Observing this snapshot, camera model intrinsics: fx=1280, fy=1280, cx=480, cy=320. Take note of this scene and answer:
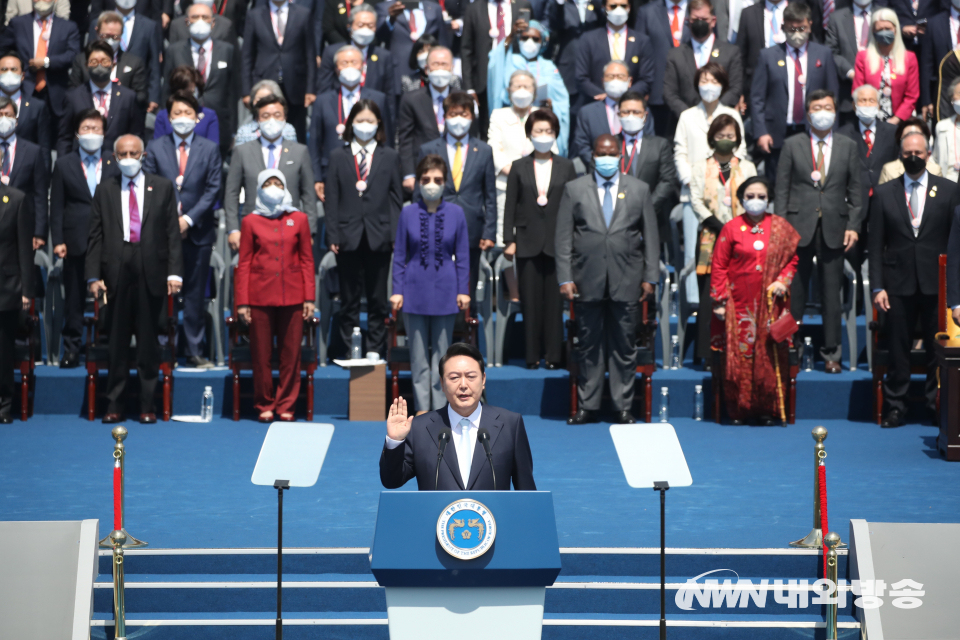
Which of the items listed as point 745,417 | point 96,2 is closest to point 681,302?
point 745,417

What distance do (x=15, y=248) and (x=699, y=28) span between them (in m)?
5.70

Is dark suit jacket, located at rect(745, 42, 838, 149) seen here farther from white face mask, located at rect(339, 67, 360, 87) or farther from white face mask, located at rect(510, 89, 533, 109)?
white face mask, located at rect(339, 67, 360, 87)

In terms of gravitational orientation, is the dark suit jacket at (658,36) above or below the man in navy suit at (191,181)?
above

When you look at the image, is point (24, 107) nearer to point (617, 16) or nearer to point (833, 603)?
point (617, 16)

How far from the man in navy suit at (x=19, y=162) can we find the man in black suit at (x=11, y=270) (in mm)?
839

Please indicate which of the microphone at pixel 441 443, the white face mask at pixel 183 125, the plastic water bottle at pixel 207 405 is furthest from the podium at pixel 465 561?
the white face mask at pixel 183 125

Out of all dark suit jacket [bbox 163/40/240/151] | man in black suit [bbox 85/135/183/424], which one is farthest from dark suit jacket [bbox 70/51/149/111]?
man in black suit [bbox 85/135/183/424]

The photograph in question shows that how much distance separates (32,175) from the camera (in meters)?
9.86

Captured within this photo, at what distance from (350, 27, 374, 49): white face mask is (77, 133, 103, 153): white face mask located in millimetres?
2426

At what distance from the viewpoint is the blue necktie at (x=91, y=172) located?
382 inches

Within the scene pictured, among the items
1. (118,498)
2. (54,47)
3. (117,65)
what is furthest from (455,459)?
(54,47)

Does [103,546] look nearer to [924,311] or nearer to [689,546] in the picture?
[689,546]

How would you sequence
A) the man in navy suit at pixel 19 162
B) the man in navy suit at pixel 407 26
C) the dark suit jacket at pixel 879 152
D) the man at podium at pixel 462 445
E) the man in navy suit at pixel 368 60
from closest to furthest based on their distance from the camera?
the man at podium at pixel 462 445, the man in navy suit at pixel 19 162, the dark suit jacket at pixel 879 152, the man in navy suit at pixel 368 60, the man in navy suit at pixel 407 26

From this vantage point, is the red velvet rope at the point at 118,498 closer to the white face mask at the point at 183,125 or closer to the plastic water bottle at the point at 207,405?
the plastic water bottle at the point at 207,405
